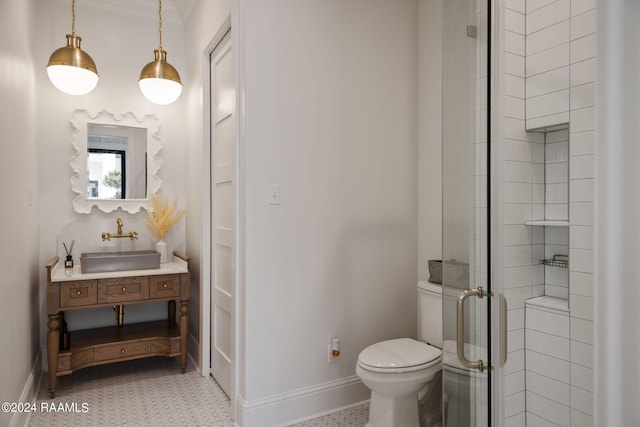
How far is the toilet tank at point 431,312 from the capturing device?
7.27 feet

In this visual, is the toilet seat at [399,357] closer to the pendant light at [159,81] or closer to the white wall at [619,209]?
the white wall at [619,209]

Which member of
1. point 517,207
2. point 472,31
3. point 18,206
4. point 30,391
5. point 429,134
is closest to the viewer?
point 517,207

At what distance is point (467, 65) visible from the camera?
953mm

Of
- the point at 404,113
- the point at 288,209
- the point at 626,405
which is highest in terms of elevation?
the point at 404,113

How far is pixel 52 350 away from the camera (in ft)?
8.32

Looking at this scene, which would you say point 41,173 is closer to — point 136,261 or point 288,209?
point 136,261

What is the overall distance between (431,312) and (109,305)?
2.06 metres

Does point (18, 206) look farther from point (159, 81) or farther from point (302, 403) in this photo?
point (302, 403)

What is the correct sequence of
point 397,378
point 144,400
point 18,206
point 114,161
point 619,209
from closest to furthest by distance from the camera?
point 619,209, point 397,378, point 18,206, point 144,400, point 114,161

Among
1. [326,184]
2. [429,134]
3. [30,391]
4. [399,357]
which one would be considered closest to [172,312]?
[30,391]

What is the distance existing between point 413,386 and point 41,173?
296 centimetres

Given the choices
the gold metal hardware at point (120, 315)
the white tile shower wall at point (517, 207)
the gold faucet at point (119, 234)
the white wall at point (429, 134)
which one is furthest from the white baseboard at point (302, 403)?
the gold faucet at point (119, 234)

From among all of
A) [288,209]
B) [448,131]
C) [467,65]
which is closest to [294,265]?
[288,209]

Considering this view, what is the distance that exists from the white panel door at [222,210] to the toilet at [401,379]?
36.9 inches
